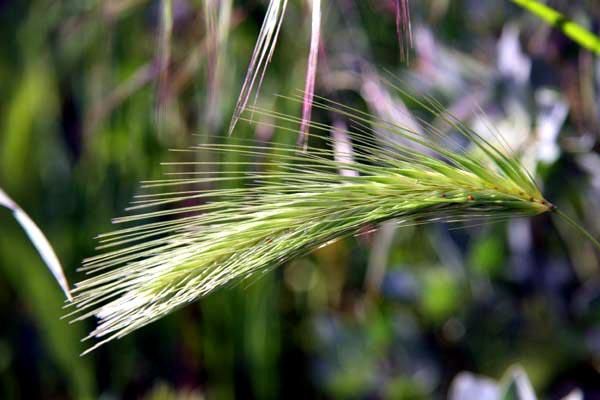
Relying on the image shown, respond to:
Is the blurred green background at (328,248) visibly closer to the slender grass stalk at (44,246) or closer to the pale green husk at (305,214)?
the slender grass stalk at (44,246)

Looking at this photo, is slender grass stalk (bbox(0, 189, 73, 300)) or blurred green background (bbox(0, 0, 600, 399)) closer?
slender grass stalk (bbox(0, 189, 73, 300))

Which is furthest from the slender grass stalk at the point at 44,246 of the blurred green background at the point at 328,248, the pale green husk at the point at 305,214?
the blurred green background at the point at 328,248

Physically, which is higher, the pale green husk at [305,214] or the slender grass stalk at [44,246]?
the pale green husk at [305,214]

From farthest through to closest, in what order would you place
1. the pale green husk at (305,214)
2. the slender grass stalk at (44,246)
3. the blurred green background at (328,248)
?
the blurred green background at (328,248) → the slender grass stalk at (44,246) → the pale green husk at (305,214)

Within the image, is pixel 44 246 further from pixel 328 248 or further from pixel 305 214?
pixel 328 248

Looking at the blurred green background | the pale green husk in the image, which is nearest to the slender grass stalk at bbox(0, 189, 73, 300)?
the pale green husk

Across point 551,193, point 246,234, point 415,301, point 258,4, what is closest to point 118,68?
point 258,4

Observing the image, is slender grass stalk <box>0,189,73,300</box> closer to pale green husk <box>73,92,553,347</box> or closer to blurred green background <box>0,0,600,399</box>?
pale green husk <box>73,92,553,347</box>

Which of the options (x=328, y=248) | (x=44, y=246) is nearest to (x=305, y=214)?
(x=44, y=246)
